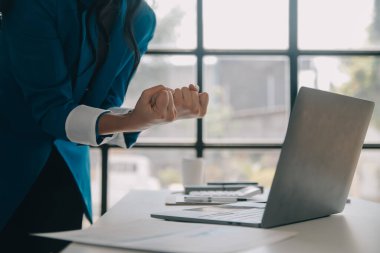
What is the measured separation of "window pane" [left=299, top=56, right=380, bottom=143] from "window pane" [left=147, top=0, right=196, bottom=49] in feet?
1.98

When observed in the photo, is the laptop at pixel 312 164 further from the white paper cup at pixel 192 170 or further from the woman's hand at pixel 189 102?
the white paper cup at pixel 192 170

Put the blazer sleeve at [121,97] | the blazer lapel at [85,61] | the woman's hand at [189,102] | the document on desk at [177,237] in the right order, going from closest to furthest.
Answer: the document on desk at [177,237], the woman's hand at [189,102], the blazer lapel at [85,61], the blazer sleeve at [121,97]

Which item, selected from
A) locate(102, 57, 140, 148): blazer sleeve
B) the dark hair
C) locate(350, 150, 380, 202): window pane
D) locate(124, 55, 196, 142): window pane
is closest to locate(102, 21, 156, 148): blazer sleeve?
locate(102, 57, 140, 148): blazer sleeve

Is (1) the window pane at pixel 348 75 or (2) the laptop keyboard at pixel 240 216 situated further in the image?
(1) the window pane at pixel 348 75

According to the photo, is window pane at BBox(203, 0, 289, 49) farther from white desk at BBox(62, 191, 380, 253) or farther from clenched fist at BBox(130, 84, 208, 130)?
clenched fist at BBox(130, 84, 208, 130)

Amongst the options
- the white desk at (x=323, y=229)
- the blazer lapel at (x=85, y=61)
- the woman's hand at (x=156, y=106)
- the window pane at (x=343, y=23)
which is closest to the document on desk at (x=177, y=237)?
the white desk at (x=323, y=229)

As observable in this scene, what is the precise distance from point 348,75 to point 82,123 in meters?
1.87

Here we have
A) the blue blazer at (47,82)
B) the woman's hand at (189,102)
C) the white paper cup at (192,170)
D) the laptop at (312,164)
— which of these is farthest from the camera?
the white paper cup at (192,170)

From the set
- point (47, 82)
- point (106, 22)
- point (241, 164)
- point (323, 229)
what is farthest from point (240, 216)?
point (241, 164)

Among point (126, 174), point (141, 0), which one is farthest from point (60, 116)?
point (126, 174)

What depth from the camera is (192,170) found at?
1836 mm

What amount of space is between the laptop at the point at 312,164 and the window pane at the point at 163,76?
4.87ft

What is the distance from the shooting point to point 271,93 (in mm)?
2678

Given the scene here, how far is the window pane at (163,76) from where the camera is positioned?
264 cm
